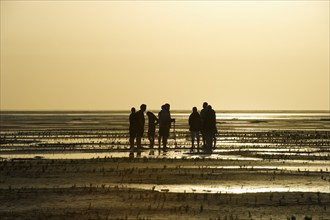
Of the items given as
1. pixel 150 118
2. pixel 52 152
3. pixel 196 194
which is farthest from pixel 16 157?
pixel 196 194

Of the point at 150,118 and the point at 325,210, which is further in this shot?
the point at 150,118

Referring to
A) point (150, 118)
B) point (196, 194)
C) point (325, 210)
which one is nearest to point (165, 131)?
point (150, 118)

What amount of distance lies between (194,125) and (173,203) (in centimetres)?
1896

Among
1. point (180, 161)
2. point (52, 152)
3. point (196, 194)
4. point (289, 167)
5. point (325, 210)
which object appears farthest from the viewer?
point (52, 152)

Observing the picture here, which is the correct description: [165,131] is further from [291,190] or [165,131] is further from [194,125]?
[291,190]

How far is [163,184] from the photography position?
20.8 m

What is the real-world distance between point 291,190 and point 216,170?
5.66 meters

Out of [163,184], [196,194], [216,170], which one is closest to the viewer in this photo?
[196,194]

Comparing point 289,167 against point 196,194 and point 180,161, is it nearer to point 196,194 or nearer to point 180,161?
point 180,161

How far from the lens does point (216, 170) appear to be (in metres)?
24.9

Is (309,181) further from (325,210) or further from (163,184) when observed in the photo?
(325,210)

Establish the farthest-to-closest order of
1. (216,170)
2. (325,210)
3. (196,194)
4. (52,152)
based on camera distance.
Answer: (52,152), (216,170), (196,194), (325,210)

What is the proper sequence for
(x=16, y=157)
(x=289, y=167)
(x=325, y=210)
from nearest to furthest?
(x=325, y=210) → (x=289, y=167) → (x=16, y=157)

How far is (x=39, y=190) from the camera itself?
19.5 metres
